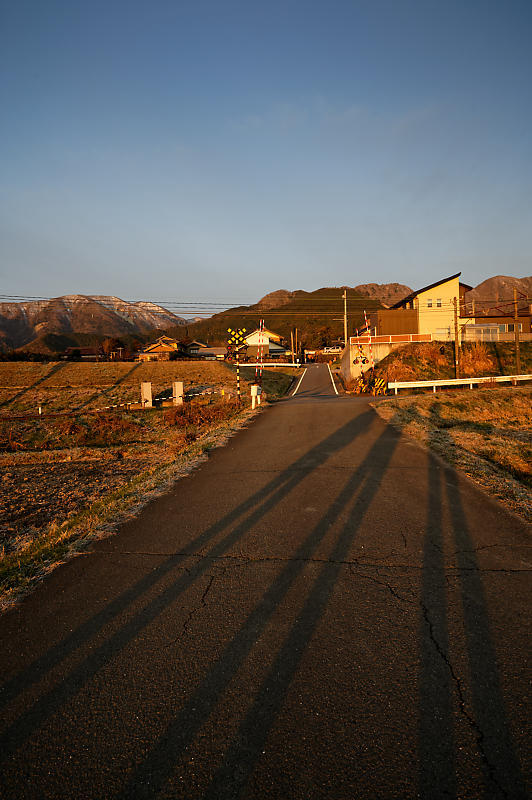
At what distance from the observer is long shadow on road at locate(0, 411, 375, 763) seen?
7.85 feet

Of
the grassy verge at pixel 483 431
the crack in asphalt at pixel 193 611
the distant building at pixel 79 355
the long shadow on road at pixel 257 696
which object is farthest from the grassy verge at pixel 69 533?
the distant building at pixel 79 355

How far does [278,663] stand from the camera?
2783mm

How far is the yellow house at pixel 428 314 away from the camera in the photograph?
149 ft

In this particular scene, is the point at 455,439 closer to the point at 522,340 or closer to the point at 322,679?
the point at 322,679

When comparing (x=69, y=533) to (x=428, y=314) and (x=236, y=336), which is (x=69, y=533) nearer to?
(x=236, y=336)

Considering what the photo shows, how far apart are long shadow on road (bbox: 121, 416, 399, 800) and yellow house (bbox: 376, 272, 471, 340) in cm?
4565

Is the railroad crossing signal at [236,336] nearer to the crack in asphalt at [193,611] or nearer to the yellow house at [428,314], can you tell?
the crack in asphalt at [193,611]

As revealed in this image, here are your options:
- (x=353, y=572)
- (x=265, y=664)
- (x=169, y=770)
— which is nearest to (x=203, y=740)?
(x=169, y=770)

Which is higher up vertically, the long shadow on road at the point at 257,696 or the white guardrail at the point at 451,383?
the white guardrail at the point at 451,383

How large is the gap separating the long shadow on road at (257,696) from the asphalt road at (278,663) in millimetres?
11

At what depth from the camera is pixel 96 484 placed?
9719 mm

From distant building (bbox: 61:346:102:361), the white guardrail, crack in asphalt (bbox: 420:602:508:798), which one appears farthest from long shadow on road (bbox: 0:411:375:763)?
distant building (bbox: 61:346:102:361)

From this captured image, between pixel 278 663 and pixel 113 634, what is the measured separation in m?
1.43

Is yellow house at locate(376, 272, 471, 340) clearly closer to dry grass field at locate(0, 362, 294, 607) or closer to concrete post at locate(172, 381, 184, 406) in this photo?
dry grass field at locate(0, 362, 294, 607)
